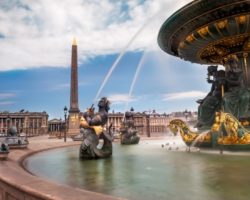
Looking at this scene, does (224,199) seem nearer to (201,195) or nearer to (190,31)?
(201,195)

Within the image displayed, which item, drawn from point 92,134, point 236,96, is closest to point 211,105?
point 236,96

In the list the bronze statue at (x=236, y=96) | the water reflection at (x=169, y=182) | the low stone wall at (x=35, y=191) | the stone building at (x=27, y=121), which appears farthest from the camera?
the stone building at (x=27, y=121)

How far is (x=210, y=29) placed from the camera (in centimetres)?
1129

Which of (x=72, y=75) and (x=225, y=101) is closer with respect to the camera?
(x=225, y=101)

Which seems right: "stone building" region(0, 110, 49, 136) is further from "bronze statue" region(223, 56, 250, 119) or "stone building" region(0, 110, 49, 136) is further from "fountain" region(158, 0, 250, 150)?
"bronze statue" region(223, 56, 250, 119)

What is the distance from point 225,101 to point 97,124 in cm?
547

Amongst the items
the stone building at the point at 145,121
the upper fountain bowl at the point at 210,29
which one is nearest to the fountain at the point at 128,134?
the upper fountain bowl at the point at 210,29

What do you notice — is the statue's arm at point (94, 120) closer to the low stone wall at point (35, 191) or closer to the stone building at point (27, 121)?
the low stone wall at point (35, 191)

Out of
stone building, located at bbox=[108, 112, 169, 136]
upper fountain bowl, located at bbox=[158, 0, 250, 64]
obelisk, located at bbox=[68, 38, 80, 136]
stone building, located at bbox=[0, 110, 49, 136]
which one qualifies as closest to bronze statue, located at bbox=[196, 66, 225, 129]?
upper fountain bowl, located at bbox=[158, 0, 250, 64]

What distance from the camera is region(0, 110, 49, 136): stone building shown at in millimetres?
112500

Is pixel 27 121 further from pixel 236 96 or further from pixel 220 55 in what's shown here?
pixel 236 96

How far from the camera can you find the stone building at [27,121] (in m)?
112

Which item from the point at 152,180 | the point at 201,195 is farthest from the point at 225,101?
the point at 201,195

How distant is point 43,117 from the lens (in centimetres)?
12400
